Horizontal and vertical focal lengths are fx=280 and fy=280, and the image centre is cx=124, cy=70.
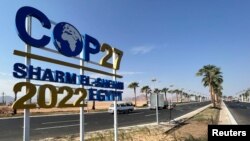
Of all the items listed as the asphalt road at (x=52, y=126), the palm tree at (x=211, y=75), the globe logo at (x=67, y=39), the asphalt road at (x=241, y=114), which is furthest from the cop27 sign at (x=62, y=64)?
the palm tree at (x=211, y=75)

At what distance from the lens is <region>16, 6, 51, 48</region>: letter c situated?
24.6 ft

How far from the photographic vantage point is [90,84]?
11.1 metres

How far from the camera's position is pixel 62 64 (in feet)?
30.4

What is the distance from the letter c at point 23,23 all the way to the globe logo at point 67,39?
0.70 meters

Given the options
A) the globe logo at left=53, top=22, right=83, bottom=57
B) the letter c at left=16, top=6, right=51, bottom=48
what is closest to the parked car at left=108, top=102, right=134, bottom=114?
the globe logo at left=53, top=22, right=83, bottom=57

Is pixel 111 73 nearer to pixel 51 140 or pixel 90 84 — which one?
pixel 90 84

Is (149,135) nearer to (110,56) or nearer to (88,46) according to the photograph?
(110,56)

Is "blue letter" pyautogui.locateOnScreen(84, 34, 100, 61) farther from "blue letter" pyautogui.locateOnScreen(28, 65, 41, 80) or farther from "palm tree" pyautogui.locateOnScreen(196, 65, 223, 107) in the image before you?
"palm tree" pyautogui.locateOnScreen(196, 65, 223, 107)

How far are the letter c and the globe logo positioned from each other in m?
0.70

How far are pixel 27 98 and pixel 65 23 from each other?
3.46 m

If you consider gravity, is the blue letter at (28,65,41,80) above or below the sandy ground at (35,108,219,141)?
above

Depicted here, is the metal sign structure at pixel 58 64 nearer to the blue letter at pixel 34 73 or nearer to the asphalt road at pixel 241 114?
the blue letter at pixel 34 73

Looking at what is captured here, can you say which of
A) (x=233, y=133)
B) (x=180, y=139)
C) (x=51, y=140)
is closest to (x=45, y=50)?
(x=233, y=133)

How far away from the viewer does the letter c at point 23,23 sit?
7508mm
